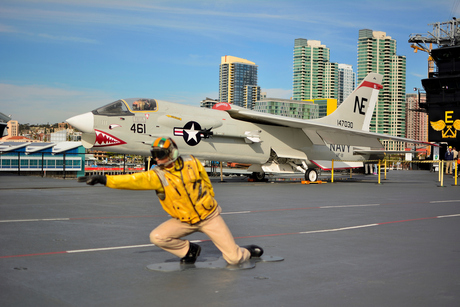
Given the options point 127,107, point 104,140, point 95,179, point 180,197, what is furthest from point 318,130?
point 95,179

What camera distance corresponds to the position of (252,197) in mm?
15305

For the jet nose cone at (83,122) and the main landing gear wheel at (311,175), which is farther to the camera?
the main landing gear wheel at (311,175)

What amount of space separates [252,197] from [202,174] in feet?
32.2

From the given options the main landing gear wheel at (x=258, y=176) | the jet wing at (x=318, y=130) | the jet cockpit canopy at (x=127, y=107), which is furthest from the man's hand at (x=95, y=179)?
the main landing gear wheel at (x=258, y=176)

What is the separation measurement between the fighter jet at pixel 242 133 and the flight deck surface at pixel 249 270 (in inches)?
304

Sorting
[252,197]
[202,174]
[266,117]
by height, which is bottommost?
[252,197]

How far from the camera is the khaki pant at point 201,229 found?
5.54 meters

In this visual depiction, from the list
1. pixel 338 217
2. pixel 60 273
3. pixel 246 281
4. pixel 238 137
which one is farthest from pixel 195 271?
pixel 238 137

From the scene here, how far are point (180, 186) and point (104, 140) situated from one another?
1378 cm

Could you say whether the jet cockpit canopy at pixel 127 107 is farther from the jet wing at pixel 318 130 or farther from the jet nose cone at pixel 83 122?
the jet wing at pixel 318 130

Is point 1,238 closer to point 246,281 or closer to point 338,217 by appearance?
point 246,281

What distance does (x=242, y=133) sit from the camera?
2189 centimetres

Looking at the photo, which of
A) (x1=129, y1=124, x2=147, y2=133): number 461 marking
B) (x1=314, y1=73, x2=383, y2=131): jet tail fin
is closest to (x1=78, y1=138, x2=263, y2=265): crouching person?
(x1=129, y1=124, x2=147, y2=133): number 461 marking

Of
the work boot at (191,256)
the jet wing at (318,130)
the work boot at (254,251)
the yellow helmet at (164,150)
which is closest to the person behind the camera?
the yellow helmet at (164,150)
